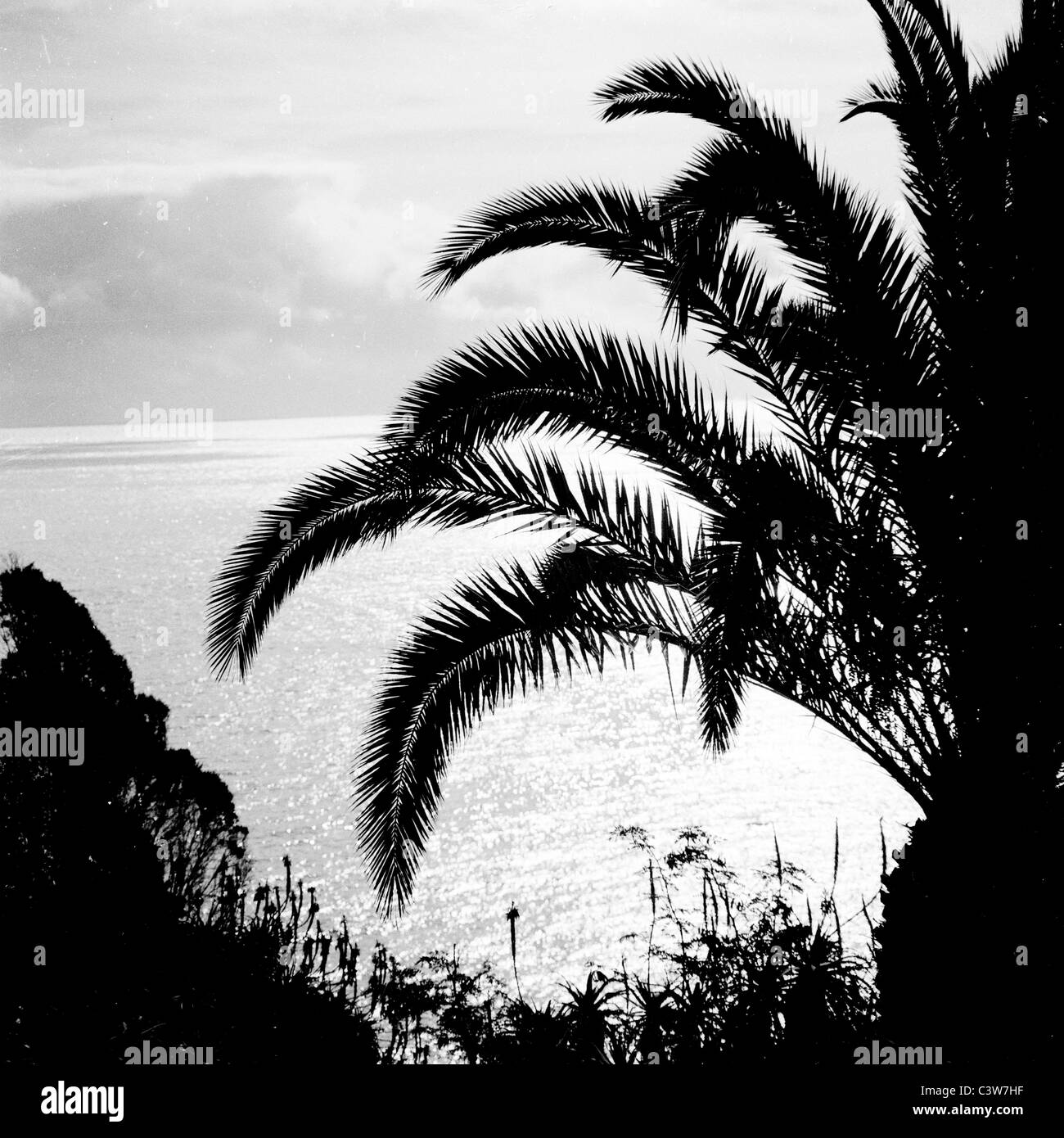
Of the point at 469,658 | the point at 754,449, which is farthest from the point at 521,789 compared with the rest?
the point at 754,449

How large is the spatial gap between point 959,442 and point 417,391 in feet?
8.86

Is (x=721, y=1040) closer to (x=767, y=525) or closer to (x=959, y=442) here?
(x=767, y=525)

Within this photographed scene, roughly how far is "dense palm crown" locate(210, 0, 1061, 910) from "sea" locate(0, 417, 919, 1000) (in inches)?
43.6

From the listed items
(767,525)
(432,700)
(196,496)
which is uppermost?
(196,496)

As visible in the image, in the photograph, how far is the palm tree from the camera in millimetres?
4473

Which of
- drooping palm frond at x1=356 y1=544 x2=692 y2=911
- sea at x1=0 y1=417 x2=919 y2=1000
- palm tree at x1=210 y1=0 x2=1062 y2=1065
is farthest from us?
sea at x1=0 y1=417 x2=919 y2=1000

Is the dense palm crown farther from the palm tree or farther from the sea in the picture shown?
the sea

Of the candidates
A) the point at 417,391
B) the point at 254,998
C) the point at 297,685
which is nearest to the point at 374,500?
the point at 417,391

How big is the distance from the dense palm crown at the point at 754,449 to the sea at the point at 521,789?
43.6 inches

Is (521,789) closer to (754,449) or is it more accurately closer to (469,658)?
(469,658)

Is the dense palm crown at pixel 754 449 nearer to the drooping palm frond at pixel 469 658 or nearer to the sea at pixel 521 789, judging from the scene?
the drooping palm frond at pixel 469 658

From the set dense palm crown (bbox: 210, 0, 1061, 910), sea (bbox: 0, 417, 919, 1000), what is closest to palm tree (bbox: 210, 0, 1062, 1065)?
dense palm crown (bbox: 210, 0, 1061, 910)

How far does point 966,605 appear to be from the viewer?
4.56 m

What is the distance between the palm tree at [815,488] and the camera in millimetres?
4473
